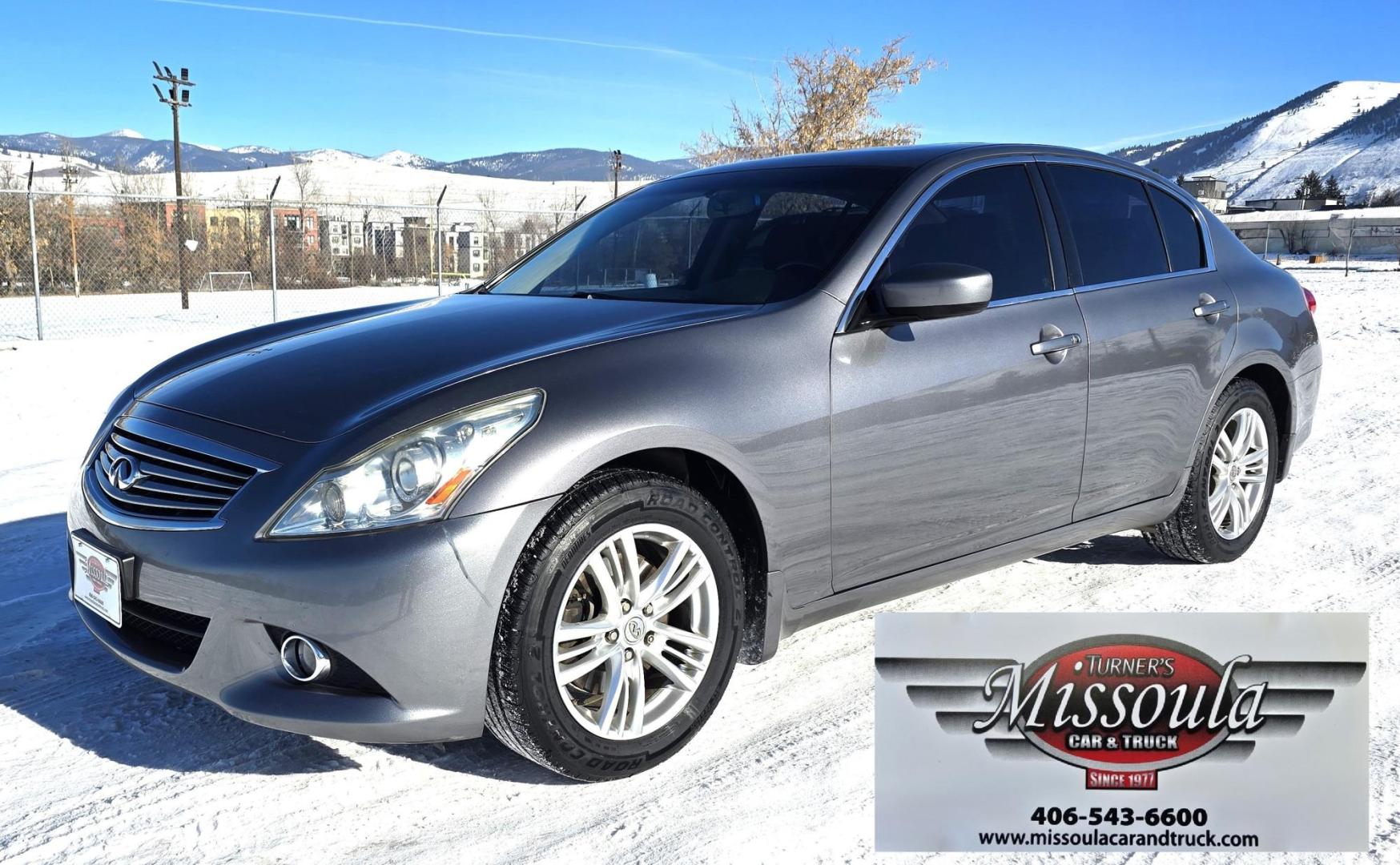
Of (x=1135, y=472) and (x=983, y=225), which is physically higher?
(x=983, y=225)

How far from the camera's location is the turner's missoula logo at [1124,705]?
2.07 m

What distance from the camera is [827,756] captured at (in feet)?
9.51

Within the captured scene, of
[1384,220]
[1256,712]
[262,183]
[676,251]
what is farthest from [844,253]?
[262,183]

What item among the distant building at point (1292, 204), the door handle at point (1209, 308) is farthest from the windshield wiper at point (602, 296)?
the distant building at point (1292, 204)

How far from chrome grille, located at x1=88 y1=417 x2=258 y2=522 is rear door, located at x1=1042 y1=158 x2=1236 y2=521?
2656 millimetres

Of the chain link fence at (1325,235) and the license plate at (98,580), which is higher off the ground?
the chain link fence at (1325,235)

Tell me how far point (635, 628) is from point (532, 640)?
1.00 feet

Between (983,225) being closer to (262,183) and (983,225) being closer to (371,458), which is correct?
(371,458)

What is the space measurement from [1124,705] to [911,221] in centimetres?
175

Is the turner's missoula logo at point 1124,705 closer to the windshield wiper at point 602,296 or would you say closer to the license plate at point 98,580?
the windshield wiper at point 602,296

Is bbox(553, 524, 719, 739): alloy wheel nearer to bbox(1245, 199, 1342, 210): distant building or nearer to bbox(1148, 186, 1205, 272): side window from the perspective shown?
bbox(1148, 186, 1205, 272): side window

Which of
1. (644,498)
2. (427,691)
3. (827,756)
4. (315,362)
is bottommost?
(827,756)

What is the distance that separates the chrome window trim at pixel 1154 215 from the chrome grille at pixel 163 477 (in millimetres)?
2727

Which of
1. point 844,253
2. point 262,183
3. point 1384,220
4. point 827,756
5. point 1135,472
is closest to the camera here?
point 827,756
